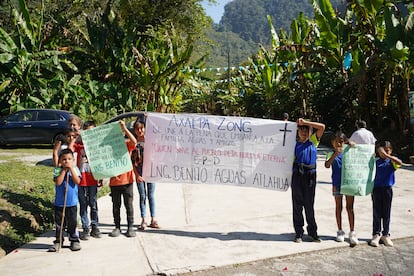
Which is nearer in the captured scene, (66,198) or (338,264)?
(338,264)

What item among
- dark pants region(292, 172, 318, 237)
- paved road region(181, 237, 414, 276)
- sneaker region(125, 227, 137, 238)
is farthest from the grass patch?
dark pants region(292, 172, 318, 237)

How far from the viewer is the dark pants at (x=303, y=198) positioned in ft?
16.4

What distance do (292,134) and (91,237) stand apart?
117 inches

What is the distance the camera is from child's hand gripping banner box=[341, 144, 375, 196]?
4998 millimetres

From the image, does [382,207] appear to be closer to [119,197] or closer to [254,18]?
[119,197]

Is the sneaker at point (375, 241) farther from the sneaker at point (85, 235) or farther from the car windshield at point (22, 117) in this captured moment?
the car windshield at point (22, 117)

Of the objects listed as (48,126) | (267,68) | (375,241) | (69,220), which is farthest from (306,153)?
(267,68)

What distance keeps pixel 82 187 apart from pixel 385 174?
384 centimetres

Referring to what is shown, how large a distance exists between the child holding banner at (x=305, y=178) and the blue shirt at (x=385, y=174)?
777 mm

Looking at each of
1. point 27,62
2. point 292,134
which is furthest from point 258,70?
point 292,134

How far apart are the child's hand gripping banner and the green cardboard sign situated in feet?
9.01

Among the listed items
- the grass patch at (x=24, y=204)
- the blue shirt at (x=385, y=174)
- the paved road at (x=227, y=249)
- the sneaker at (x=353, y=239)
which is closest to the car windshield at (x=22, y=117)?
the grass patch at (x=24, y=204)

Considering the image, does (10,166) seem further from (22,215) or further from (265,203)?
(265,203)

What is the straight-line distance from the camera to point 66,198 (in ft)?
15.7
